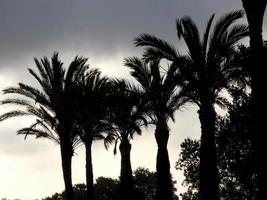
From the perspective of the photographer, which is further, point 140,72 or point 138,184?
point 138,184

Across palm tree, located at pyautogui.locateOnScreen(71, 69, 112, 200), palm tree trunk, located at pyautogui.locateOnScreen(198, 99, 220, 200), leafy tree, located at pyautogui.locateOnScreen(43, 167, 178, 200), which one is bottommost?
palm tree trunk, located at pyautogui.locateOnScreen(198, 99, 220, 200)

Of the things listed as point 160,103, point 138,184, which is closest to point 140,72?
point 160,103

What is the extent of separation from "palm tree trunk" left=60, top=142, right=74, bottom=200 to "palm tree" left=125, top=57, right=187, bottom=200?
179 inches

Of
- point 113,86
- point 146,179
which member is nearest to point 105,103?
point 113,86

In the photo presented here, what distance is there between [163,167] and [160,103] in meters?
3.23

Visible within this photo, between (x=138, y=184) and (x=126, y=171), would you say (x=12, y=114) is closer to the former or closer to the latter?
(x=126, y=171)

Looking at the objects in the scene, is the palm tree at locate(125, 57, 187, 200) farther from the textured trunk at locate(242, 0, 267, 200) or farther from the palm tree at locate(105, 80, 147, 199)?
the textured trunk at locate(242, 0, 267, 200)

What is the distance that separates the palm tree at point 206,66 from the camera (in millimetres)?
21766

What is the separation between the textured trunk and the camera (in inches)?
610

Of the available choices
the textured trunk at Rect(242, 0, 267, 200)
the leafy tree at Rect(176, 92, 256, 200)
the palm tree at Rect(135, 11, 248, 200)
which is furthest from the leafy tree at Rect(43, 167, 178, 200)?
the textured trunk at Rect(242, 0, 267, 200)

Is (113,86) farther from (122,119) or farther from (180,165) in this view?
(180,165)

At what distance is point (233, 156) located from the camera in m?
39.4

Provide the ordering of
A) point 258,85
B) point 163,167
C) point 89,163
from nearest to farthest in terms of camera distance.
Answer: point 258,85, point 163,167, point 89,163

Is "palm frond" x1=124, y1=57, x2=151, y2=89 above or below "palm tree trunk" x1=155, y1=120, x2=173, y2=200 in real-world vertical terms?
above
